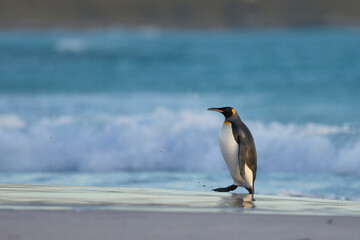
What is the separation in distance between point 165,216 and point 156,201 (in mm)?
706

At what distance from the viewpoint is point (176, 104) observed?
67.1ft

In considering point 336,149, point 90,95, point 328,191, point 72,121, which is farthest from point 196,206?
point 90,95

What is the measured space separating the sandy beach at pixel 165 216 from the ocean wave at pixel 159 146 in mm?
4626

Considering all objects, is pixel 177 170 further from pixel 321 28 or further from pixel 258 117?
pixel 321 28

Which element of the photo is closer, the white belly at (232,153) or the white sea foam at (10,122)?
the white belly at (232,153)

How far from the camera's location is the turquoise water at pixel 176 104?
10.4 meters

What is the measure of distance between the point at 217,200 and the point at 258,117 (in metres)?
11.8

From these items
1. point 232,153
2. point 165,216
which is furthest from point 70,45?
point 165,216

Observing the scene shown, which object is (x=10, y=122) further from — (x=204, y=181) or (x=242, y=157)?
(x=242, y=157)

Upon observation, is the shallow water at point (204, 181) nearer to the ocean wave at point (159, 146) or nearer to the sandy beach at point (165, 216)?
the ocean wave at point (159, 146)

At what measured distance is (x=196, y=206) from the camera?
4961mm

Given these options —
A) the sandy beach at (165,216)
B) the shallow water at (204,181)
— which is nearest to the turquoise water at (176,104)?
the shallow water at (204,181)

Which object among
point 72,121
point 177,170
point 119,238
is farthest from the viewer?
point 72,121

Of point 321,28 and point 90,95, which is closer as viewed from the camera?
point 90,95
